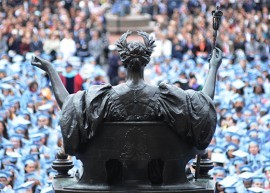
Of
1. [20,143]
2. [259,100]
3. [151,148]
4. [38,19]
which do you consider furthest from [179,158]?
[38,19]

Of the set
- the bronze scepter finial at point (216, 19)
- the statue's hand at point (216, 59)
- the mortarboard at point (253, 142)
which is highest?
the bronze scepter finial at point (216, 19)

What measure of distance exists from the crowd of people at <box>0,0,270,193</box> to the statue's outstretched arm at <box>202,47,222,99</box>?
14.4 feet

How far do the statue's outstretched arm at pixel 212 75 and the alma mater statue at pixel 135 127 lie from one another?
264 mm

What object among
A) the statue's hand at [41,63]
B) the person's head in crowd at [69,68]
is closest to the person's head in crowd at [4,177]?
the statue's hand at [41,63]

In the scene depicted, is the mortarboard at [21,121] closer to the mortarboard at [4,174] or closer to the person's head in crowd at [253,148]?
the person's head in crowd at [253,148]

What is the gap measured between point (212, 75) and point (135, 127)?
0.92 m

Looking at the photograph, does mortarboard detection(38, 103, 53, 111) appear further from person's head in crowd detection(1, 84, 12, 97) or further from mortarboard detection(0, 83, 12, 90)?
mortarboard detection(0, 83, 12, 90)

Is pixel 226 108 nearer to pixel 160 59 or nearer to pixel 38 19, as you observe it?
pixel 160 59

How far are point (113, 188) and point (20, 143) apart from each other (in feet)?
38.0

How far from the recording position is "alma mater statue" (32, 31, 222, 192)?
Result: 834 centimetres

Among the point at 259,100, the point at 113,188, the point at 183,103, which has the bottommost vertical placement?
the point at 259,100

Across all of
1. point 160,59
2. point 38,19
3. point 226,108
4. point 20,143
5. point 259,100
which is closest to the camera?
point 20,143

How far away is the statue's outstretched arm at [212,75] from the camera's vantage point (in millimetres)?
8781

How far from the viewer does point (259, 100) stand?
88.2 feet
